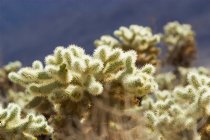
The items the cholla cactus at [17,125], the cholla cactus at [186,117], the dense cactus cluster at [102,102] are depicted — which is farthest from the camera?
the cholla cactus at [17,125]

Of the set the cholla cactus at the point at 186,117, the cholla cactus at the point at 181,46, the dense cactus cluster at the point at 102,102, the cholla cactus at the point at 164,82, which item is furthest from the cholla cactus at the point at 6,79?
the cholla cactus at the point at 186,117

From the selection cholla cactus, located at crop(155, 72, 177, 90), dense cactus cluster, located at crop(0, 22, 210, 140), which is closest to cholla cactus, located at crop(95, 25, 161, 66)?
cholla cactus, located at crop(155, 72, 177, 90)

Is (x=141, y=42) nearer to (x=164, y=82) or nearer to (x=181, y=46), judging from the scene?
(x=164, y=82)

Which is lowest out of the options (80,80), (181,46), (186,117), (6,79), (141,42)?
(186,117)

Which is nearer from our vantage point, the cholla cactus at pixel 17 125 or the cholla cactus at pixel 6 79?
the cholla cactus at pixel 17 125

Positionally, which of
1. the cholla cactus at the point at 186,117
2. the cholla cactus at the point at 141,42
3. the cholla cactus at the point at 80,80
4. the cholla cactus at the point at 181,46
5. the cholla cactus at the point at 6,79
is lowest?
the cholla cactus at the point at 186,117

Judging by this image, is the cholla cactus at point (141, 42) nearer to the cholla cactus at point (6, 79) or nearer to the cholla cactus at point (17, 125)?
the cholla cactus at point (6, 79)

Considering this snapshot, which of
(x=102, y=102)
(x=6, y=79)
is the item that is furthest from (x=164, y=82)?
(x=102, y=102)
